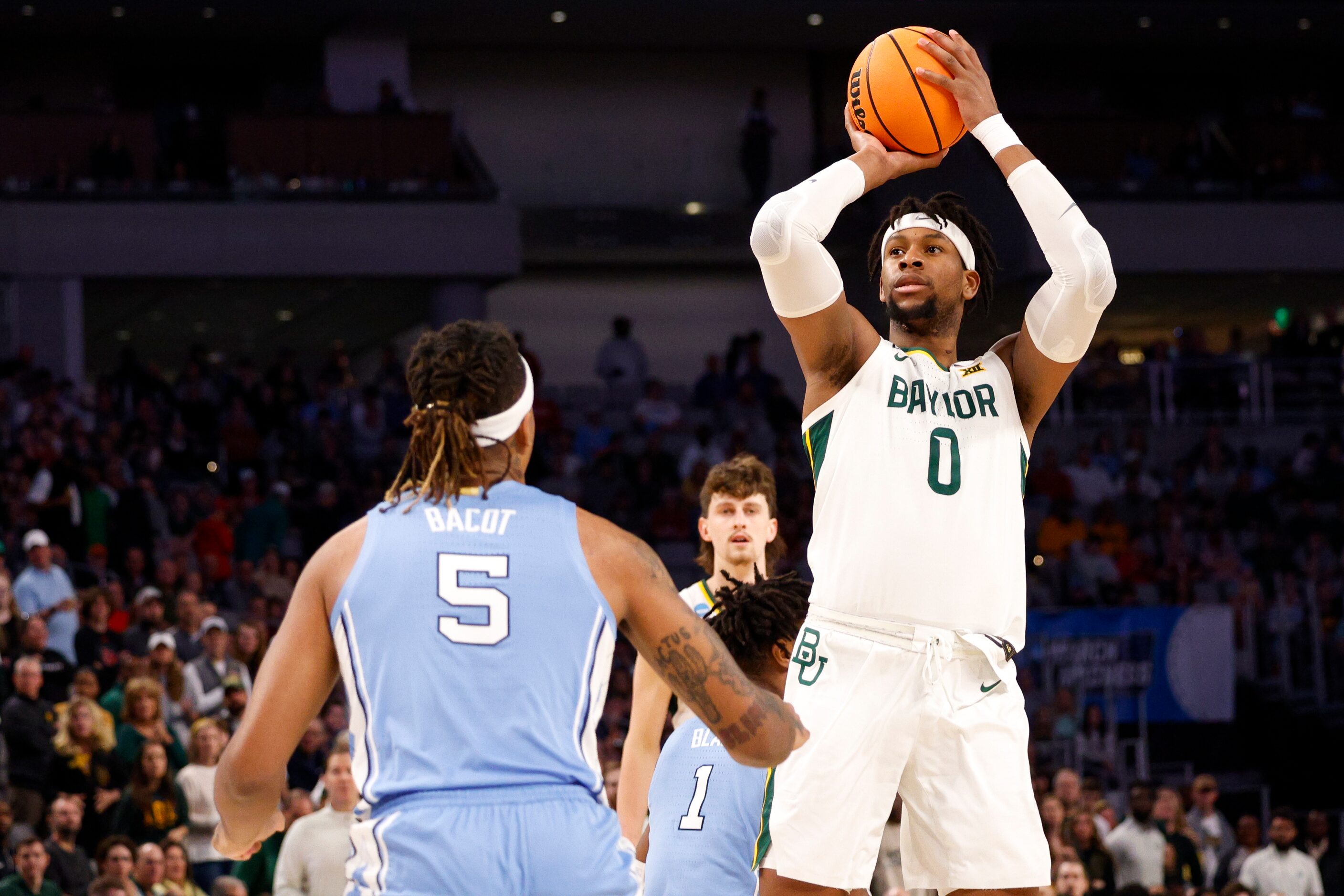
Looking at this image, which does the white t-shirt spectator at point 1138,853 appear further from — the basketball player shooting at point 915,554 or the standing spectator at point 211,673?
the basketball player shooting at point 915,554

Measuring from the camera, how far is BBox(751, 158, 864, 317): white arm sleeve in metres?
4.82

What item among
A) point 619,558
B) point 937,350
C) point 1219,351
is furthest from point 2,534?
point 1219,351

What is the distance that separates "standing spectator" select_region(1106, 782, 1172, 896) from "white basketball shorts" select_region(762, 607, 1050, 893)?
921cm

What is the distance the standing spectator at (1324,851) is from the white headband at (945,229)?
10636 mm

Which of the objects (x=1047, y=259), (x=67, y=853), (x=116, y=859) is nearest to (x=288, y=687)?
(x=1047, y=259)

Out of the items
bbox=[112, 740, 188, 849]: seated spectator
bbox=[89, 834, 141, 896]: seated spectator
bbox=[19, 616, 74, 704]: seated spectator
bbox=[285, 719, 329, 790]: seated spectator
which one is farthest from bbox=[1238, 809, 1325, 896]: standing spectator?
bbox=[19, 616, 74, 704]: seated spectator

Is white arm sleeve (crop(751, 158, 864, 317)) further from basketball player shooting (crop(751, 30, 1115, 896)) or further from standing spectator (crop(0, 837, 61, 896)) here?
standing spectator (crop(0, 837, 61, 896))

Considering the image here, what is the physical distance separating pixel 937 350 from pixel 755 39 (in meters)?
24.4

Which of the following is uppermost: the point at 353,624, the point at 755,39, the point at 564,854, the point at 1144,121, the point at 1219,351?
the point at 755,39

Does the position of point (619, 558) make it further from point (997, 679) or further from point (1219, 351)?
point (1219, 351)

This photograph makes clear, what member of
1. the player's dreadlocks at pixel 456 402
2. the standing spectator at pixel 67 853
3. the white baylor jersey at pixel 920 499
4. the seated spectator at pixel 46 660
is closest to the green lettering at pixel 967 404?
the white baylor jersey at pixel 920 499

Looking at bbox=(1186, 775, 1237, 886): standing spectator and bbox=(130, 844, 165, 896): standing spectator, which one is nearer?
bbox=(130, 844, 165, 896): standing spectator

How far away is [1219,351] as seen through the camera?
33.2m

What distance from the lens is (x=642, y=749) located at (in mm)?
6289
